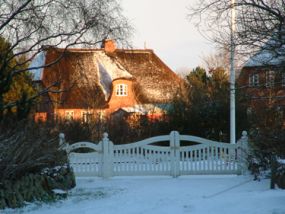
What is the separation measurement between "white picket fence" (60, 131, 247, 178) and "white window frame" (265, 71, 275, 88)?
3.07 metres

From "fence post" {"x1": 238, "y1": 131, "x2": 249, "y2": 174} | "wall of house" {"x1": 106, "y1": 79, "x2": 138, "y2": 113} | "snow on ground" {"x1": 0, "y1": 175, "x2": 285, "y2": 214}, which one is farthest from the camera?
"wall of house" {"x1": 106, "y1": 79, "x2": 138, "y2": 113}

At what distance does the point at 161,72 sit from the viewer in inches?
1895

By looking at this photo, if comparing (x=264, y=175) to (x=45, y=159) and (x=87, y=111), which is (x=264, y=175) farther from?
(x=87, y=111)

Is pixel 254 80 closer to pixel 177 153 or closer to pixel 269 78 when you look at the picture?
pixel 269 78

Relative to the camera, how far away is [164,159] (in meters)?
15.8

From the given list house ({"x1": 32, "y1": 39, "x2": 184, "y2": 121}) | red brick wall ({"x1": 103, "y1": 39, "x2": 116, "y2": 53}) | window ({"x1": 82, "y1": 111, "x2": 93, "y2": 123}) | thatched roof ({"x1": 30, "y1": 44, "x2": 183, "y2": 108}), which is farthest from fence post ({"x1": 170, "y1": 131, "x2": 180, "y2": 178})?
thatched roof ({"x1": 30, "y1": 44, "x2": 183, "y2": 108})

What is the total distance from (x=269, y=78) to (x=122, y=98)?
29955 millimetres

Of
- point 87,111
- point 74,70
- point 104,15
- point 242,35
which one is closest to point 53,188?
point 242,35

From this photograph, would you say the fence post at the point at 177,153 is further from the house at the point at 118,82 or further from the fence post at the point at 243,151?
the house at the point at 118,82

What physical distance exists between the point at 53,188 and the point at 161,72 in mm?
36456

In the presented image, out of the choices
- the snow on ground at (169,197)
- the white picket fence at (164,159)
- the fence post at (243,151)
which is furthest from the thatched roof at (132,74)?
the snow on ground at (169,197)

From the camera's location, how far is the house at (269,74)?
11245mm

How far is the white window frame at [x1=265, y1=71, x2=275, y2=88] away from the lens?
12664mm

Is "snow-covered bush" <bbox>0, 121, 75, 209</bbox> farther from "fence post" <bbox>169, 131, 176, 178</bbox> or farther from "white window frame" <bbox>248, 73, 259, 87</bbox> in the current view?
"white window frame" <bbox>248, 73, 259, 87</bbox>
